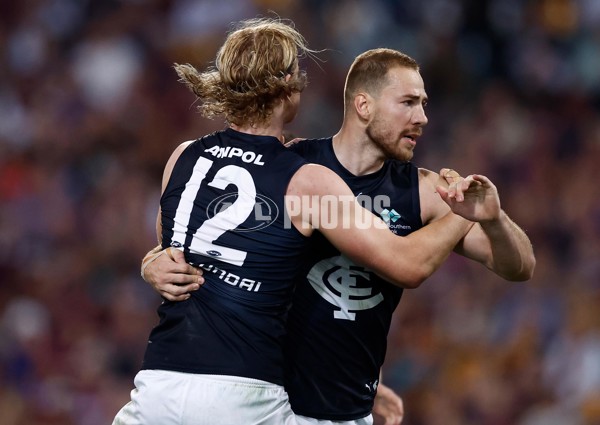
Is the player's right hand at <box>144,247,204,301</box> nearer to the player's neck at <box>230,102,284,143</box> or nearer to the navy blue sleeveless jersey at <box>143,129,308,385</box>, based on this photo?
the navy blue sleeveless jersey at <box>143,129,308,385</box>

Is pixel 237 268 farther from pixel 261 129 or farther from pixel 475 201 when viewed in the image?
pixel 475 201

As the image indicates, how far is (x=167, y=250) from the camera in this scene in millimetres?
4062

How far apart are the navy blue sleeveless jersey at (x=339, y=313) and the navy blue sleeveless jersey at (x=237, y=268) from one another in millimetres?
556

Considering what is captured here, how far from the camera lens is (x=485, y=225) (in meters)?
4.20

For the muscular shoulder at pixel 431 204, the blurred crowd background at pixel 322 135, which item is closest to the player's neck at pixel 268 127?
the muscular shoulder at pixel 431 204

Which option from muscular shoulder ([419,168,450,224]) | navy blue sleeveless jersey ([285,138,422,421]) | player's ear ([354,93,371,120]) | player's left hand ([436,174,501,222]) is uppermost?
player's ear ([354,93,371,120])

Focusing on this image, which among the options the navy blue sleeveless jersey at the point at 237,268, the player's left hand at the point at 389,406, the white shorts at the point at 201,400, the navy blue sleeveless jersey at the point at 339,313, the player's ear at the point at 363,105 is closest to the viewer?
the white shorts at the point at 201,400

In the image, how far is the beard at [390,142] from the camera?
455 centimetres

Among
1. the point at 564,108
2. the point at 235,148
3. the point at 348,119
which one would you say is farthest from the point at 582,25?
the point at 235,148

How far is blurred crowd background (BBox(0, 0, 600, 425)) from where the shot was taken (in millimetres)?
7703

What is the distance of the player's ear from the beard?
0.07 metres

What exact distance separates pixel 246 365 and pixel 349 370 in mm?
924

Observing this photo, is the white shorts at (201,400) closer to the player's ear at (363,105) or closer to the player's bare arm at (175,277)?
the player's bare arm at (175,277)

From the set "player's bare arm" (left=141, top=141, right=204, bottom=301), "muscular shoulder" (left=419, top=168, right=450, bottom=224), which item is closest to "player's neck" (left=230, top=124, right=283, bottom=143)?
"player's bare arm" (left=141, top=141, right=204, bottom=301)
